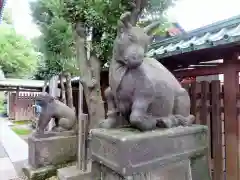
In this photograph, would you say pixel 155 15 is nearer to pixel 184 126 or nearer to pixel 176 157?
pixel 184 126

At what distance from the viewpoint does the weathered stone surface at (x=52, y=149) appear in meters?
4.26

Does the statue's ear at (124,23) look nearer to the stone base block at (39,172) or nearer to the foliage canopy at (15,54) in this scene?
the stone base block at (39,172)

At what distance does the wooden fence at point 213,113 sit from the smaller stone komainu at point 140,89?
975 millimetres

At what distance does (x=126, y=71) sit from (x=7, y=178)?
13.3 ft

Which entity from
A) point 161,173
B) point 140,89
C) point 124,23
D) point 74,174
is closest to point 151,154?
point 161,173

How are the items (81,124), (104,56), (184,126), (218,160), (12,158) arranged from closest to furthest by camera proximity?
1. (184,126)
2. (218,160)
3. (81,124)
4. (104,56)
5. (12,158)

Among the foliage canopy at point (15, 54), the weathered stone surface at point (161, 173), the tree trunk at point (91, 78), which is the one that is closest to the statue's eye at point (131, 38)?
the weathered stone surface at point (161, 173)

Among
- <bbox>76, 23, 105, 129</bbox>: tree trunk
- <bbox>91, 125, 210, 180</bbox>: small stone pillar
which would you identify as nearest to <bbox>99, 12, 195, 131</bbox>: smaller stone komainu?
<bbox>91, 125, 210, 180</bbox>: small stone pillar

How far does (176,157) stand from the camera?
1.91 meters

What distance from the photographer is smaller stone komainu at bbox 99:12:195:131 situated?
1.82m

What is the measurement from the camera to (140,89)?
6.12 ft

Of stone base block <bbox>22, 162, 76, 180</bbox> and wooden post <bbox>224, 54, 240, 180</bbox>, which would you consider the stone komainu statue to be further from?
wooden post <bbox>224, 54, 240, 180</bbox>

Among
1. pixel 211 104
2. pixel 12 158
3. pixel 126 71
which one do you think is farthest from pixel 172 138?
pixel 12 158

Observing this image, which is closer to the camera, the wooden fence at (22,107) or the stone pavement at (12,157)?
the stone pavement at (12,157)
